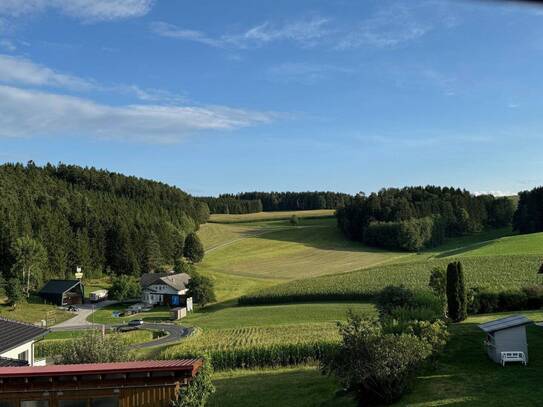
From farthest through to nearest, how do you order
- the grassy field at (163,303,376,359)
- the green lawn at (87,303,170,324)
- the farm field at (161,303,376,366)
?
the green lawn at (87,303,170,324) < the grassy field at (163,303,376,359) < the farm field at (161,303,376,366)

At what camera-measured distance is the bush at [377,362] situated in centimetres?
1592

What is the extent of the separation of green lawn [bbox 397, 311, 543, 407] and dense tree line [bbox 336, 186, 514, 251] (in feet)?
267

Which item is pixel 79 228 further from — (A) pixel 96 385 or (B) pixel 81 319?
(A) pixel 96 385

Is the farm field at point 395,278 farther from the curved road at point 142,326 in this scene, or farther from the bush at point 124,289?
the bush at point 124,289

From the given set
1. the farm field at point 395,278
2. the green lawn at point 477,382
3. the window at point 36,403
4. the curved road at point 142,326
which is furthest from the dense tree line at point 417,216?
the window at point 36,403

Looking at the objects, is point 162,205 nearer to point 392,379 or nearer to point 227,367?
point 227,367

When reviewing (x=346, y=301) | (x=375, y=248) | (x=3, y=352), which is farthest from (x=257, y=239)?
(x=3, y=352)

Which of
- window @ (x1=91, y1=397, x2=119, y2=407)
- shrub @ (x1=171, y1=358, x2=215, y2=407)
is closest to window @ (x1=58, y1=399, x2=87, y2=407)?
window @ (x1=91, y1=397, x2=119, y2=407)

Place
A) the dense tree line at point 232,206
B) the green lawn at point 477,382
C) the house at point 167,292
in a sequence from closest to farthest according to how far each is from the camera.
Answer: the green lawn at point 477,382
the house at point 167,292
the dense tree line at point 232,206

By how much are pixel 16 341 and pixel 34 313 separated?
50.2 m

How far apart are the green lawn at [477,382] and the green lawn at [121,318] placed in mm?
47684

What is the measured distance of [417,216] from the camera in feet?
363

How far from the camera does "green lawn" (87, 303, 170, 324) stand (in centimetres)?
6229

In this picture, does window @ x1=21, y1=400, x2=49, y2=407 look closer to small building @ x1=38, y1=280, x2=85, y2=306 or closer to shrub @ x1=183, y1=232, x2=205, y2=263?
small building @ x1=38, y1=280, x2=85, y2=306
